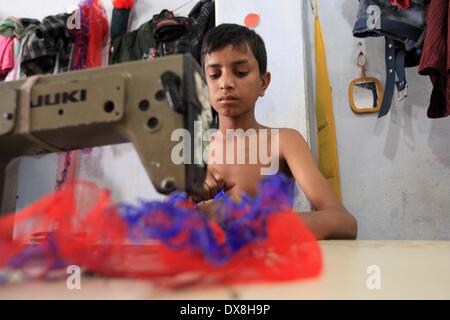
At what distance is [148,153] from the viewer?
0.51 meters

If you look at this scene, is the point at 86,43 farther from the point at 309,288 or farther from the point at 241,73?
the point at 309,288

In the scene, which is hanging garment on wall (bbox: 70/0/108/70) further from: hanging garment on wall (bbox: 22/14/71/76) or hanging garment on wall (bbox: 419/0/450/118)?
hanging garment on wall (bbox: 419/0/450/118)

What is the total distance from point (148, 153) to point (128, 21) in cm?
223

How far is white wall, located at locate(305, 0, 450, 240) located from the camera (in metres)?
1.69

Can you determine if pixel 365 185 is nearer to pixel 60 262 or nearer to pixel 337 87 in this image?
pixel 337 87

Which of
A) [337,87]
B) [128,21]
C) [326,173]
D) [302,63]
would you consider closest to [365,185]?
[326,173]

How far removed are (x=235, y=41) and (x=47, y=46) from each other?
68.9 inches

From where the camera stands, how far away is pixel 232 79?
1.09 meters

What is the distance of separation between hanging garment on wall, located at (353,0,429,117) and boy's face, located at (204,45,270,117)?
0.70 meters

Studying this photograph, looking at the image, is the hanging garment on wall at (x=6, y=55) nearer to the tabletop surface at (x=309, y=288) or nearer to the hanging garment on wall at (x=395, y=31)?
the hanging garment on wall at (x=395, y=31)

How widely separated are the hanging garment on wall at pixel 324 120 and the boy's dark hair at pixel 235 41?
585 mm

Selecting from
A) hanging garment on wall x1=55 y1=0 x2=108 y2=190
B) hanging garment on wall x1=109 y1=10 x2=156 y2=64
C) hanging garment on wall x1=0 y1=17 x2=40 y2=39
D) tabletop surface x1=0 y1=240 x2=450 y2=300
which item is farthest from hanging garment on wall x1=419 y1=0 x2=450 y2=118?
hanging garment on wall x1=0 y1=17 x2=40 y2=39

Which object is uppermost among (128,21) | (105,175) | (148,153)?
(128,21)

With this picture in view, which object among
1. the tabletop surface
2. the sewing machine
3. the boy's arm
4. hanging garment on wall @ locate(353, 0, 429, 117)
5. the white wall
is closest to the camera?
the tabletop surface
